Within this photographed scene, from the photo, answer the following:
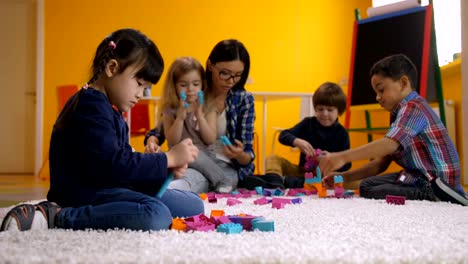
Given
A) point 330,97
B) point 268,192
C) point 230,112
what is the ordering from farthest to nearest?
point 330,97 < point 230,112 < point 268,192

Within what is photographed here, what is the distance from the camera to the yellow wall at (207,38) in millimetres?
4809

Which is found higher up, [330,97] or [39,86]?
[39,86]

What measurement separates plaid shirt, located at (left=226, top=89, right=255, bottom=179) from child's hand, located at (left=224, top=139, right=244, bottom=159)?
0.31ft

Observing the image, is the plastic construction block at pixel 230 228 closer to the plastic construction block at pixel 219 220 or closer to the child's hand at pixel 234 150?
the plastic construction block at pixel 219 220

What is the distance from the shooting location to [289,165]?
2.80 m

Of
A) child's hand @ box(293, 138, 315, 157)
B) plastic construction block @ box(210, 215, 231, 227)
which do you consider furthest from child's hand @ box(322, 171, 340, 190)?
plastic construction block @ box(210, 215, 231, 227)

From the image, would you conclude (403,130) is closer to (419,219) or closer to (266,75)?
(419,219)

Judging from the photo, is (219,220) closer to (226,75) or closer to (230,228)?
(230,228)

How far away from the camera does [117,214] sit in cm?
103

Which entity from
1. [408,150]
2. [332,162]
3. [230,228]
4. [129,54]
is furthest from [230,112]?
[230,228]

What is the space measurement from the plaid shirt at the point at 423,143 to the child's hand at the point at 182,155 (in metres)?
0.99

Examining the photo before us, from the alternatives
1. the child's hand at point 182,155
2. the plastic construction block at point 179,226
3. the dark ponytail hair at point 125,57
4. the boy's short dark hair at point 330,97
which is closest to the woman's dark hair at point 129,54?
the dark ponytail hair at point 125,57

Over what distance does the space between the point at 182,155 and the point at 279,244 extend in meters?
0.32

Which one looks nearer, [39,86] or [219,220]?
[219,220]
